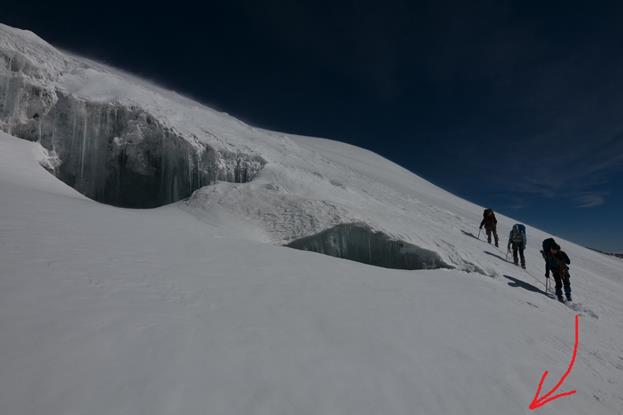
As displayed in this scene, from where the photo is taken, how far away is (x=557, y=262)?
6.80 m

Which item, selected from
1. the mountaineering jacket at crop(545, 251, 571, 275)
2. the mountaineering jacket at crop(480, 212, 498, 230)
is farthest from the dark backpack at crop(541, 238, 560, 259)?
the mountaineering jacket at crop(480, 212, 498, 230)

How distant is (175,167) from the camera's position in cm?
1037

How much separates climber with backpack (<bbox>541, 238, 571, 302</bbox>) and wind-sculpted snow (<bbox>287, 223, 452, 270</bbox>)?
2744 millimetres

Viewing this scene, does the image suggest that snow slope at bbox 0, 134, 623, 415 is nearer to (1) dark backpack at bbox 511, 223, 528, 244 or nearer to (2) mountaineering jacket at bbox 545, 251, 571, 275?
(2) mountaineering jacket at bbox 545, 251, 571, 275

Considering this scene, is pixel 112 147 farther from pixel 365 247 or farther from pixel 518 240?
pixel 518 240

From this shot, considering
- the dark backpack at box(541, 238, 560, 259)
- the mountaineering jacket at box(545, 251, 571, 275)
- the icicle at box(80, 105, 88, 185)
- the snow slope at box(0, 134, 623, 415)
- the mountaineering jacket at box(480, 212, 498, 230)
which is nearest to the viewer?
the snow slope at box(0, 134, 623, 415)

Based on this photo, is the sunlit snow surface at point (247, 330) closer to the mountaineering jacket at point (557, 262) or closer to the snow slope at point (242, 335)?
the snow slope at point (242, 335)

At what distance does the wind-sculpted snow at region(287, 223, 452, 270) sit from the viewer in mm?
7172

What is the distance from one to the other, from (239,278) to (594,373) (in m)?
4.19

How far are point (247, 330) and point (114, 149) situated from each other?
10954 mm

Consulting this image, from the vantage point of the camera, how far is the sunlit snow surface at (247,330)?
1.71 metres

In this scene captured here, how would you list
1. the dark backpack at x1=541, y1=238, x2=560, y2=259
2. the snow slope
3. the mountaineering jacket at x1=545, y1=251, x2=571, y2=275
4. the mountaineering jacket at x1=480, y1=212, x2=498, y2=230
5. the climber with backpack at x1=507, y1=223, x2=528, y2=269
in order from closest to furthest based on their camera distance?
the snow slope → the mountaineering jacket at x1=545, y1=251, x2=571, y2=275 → the dark backpack at x1=541, y1=238, x2=560, y2=259 → the climber with backpack at x1=507, y1=223, x2=528, y2=269 → the mountaineering jacket at x1=480, y1=212, x2=498, y2=230

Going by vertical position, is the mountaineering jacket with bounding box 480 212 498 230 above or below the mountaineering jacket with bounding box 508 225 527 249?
above

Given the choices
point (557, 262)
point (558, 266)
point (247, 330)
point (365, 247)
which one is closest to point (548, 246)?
point (557, 262)
